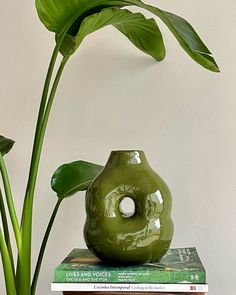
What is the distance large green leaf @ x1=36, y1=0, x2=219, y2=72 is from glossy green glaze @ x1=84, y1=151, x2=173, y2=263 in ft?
0.78

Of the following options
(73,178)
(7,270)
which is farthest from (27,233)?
(73,178)

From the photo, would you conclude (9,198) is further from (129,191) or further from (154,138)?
(154,138)

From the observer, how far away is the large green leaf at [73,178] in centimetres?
108

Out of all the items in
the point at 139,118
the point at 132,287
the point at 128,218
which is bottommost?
the point at 132,287

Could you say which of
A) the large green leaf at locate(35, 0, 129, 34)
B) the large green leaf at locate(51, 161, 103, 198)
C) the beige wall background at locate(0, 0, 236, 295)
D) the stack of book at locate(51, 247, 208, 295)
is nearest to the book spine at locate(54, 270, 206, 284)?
the stack of book at locate(51, 247, 208, 295)

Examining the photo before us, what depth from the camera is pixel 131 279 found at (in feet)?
2.84

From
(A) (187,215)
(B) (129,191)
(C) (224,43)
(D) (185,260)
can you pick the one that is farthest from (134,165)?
(C) (224,43)

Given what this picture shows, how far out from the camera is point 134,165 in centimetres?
95

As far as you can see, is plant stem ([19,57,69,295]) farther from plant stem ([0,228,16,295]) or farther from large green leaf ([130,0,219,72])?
large green leaf ([130,0,219,72])

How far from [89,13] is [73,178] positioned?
34cm

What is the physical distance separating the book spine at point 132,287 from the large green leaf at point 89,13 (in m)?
0.36

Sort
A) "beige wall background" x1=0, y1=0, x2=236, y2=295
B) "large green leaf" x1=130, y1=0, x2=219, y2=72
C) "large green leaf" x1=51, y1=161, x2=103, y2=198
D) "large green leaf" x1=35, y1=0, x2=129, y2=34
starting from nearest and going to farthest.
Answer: "large green leaf" x1=130, y1=0, x2=219, y2=72, "large green leaf" x1=35, y1=0, x2=129, y2=34, "large green leaf" x1=51, y1=161, x2=103, y2=198, "beige wall background" x1=0, y1=0, x2=236, y2=295

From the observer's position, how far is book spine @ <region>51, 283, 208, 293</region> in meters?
0.86

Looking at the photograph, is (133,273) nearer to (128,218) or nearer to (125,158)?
(128,218)
